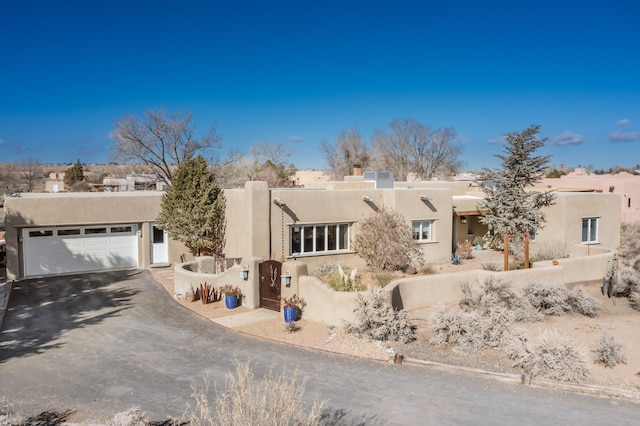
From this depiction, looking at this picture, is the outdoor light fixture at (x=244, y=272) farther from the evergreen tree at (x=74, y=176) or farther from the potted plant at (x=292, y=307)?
the evergreen tree at (x=74, y=176)

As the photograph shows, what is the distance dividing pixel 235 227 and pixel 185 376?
10325 mm

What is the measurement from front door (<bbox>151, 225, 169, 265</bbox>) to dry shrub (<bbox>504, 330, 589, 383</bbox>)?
52.3 ft

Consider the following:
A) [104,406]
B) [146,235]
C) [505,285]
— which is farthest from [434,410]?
[146,235]

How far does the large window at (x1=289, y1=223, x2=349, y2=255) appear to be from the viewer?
2061cm

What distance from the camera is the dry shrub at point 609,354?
39.3 feet

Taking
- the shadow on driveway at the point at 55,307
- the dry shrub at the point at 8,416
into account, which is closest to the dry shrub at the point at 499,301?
the shadow on driveway at the point at 55,307

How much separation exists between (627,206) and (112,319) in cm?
4697

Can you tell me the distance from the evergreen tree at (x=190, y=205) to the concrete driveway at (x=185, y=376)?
18.6 feet

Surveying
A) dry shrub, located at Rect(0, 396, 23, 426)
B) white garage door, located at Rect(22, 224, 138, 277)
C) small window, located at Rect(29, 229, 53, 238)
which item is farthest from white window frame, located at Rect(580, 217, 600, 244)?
dry shrub, located at Rect(0, 396, 23, 426)

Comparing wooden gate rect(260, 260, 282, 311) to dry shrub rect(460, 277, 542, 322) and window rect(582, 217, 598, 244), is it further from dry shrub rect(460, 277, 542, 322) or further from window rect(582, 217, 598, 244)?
window rect(582, 217, 598, 244)

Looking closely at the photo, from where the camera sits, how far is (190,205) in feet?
68.6

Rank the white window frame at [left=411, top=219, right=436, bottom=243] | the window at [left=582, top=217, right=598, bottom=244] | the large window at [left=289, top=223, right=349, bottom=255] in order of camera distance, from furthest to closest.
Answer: the window at [left=582, top=217, right=598, bottom=244], the white window frame at [left=411, top=219, right=436, bottom=243], the large window at [left=289, top=223, right=349, bottom=255]

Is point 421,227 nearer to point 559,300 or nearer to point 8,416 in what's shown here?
point 559,300

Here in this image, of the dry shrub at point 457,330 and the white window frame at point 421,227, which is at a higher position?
the white window frame at point 421,227
